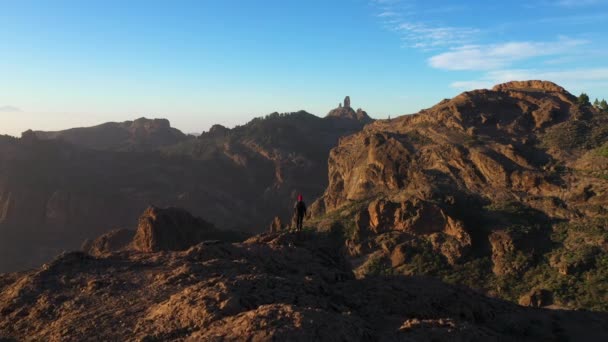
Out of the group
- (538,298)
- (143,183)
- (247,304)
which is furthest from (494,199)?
(143,183)

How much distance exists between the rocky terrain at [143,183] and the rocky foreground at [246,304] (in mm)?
58888

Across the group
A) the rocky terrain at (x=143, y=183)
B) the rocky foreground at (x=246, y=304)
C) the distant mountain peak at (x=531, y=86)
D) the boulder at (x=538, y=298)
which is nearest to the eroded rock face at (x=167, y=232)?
the rocky foreground at (x=246, y=304)

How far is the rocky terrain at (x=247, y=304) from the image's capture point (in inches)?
389

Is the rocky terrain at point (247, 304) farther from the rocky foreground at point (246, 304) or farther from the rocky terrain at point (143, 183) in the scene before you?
the rocky terrain at point (143, 183)

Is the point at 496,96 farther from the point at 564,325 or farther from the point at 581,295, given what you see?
the point at 564,325

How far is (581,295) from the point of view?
95.0ft

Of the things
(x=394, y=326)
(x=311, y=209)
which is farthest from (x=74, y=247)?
(x=394, y=326)

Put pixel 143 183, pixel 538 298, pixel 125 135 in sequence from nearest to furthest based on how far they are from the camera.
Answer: pixel 538 298 → pixel 143 183 → pixel 125 135

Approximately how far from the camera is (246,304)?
11031mm

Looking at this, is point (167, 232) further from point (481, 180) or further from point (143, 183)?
point (143, 183)

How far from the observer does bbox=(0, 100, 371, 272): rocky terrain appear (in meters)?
80.2

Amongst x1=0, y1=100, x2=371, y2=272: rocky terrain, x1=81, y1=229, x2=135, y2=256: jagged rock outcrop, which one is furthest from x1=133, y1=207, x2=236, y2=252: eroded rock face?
x1=0, y1=100, x2=371, y2=272: rocky terrain

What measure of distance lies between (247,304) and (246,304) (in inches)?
1.0

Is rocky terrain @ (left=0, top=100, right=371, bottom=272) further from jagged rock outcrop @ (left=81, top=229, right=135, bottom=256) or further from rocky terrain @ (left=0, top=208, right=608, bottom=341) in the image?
rocky terrain @ (left=0, top=208, right=608, bottom=341)
